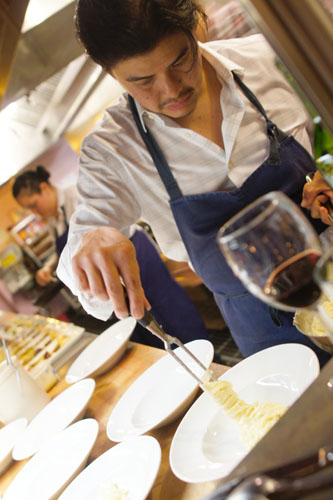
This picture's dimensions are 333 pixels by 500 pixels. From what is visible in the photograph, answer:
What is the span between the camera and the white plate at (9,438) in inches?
67.1

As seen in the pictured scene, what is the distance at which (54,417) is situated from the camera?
173 cm

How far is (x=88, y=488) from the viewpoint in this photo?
117 cm

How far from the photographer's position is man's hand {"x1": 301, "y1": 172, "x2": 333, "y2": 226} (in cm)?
125

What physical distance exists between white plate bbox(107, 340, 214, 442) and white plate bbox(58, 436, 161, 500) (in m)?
0.08

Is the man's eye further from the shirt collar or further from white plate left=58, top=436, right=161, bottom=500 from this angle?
white plate left=58, top=436, right=161, bottom=500

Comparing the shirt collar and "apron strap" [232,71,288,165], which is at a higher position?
the shirt collar

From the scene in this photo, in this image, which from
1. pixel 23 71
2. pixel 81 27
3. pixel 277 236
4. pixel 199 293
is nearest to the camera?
pixel 277 236

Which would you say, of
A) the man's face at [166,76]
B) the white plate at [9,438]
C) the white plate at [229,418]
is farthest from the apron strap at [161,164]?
the white plate at [9,438]

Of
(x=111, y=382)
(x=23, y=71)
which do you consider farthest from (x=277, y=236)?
(x=23, y=71)

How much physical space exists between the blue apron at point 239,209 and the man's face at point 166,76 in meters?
0.23

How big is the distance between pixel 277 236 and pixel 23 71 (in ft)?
10.0

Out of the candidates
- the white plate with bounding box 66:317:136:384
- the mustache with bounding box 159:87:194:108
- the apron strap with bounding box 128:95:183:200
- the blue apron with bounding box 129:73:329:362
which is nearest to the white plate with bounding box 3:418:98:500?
the white plate with bounding box 66:317:136:384

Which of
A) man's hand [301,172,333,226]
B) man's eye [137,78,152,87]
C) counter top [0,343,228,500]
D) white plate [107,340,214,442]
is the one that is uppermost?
man's eye [137,78,152,87]

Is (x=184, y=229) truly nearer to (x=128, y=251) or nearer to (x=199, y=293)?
(x=128, y=251)
